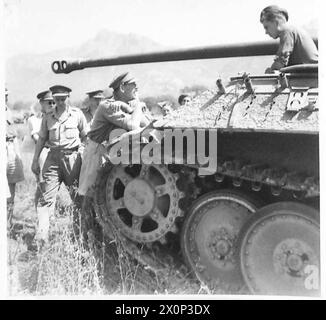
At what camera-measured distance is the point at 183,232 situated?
21.0 feet

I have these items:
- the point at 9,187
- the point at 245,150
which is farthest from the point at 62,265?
the point at 245,150

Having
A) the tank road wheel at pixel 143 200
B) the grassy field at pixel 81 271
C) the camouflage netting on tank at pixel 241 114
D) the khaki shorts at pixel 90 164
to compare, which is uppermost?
the camouflage netting on tank at pixel 241 114

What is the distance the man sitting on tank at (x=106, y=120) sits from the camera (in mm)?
6918

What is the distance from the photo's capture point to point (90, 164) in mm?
7148

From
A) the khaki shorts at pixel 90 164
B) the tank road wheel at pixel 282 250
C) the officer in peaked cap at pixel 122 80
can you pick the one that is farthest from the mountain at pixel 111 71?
the tank road wheel at pixel 282 250

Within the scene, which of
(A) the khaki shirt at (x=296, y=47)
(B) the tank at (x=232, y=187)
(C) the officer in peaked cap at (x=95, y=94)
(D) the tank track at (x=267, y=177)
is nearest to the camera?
(D) the tank track at (x=267, y=177)

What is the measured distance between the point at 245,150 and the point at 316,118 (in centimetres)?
94

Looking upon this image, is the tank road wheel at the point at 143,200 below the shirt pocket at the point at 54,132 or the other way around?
below

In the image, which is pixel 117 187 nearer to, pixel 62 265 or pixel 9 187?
pixel 62 265

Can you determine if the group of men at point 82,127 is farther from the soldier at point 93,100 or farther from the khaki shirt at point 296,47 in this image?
the soldier at point 93,100

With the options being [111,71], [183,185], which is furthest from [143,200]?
[111,71]

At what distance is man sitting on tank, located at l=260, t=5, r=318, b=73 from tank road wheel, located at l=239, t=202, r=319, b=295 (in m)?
1.64

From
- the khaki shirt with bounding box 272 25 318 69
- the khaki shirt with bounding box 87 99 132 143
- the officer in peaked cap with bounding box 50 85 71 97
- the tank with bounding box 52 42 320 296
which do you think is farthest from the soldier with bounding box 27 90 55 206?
the khaki shirt with bounding box 272 25 318 69

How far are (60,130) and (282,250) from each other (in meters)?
3.31
